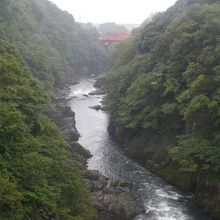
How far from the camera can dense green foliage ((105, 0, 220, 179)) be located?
124 ft

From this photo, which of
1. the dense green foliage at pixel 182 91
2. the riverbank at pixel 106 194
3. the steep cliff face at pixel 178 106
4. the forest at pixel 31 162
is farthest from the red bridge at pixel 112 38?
the forest at pixel 31 162

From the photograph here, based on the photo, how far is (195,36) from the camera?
154 ft

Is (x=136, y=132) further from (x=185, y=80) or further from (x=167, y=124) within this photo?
(x=185, y=80)

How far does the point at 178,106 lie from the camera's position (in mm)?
43406

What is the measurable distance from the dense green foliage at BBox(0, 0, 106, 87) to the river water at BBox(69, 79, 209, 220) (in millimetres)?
10602

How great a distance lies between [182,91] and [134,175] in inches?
412

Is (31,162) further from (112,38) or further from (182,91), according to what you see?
(112,38)

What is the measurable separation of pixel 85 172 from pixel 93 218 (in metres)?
9.41

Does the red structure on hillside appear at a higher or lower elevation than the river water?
higher

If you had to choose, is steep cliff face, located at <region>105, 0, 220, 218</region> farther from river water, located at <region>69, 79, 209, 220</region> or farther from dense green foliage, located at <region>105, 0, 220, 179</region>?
river water, located at <region>69, 79, 209, 220</region>

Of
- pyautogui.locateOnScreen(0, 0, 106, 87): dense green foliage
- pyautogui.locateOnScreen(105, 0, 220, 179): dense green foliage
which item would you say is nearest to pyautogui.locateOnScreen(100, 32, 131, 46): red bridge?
pyautogui.locateOnScreen(0, 0, 106, 87): dense green foliage

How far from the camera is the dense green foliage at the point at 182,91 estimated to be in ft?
124

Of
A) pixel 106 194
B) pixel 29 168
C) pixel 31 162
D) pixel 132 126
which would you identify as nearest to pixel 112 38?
pixel 132 126

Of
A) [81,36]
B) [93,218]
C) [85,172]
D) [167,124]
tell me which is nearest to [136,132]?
[167,124]
